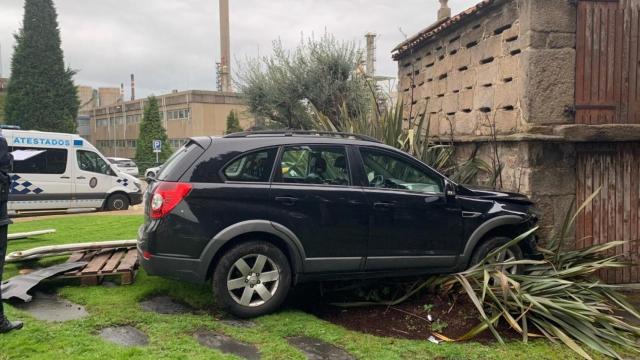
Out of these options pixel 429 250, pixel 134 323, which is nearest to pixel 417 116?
pixel 429 250

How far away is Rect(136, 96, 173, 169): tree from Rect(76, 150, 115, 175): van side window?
74.0 ft

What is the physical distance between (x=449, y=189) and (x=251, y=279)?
7.49 feet

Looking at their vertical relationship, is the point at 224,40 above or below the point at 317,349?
above

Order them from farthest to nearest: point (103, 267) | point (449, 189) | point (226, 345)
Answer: point (103, 267)
point (449, 189)
point (226, 345)

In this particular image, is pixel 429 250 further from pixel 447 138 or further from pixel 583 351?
pixel 447 138

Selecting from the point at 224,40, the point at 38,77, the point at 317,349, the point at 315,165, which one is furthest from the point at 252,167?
the point at 224,40

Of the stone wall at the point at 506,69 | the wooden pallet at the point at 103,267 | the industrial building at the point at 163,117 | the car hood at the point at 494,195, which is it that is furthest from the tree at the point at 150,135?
the car hood at the point at 494,195

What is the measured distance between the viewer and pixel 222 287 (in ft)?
14.9

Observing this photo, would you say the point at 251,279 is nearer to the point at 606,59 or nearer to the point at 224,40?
the point at 606,59

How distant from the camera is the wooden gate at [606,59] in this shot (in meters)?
6.30

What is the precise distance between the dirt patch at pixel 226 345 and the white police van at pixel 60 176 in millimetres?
9725

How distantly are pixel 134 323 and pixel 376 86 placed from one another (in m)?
9.66

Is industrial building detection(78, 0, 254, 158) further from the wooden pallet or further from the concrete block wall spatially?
the wooden pallet

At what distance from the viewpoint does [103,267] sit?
5.60 meters
